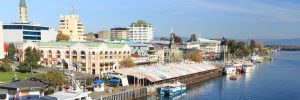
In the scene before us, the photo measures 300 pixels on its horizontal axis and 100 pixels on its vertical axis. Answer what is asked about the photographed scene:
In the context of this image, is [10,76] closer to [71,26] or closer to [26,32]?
[26,32]

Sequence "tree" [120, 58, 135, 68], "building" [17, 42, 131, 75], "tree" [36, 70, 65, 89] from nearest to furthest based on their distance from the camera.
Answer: "tree" [36, 70, 65, 89], "building" [17, 42, 131, 75], "tree" [120, 58, 135, 68]

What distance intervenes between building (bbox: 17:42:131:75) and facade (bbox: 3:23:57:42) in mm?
18949

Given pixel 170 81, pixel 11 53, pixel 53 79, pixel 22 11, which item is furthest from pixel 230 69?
pixel 22 11

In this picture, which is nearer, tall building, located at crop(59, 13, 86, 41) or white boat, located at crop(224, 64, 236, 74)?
white boat, located at crop(224, 64, 236, 74)

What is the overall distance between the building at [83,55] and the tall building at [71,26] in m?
48.4

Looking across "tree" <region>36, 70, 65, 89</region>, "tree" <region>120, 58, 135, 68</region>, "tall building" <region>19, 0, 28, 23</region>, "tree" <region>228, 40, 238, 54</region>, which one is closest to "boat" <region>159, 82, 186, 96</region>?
"tree" <region>120, 58, 135, 68</region>

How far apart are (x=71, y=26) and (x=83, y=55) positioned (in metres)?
60.7

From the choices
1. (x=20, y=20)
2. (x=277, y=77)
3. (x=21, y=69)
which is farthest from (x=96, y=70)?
(x=20, y=20)

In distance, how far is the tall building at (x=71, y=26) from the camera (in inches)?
5586

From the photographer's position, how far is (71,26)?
469 ft

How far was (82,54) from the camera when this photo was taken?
85.5 meters

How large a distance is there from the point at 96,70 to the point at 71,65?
7.10 meters

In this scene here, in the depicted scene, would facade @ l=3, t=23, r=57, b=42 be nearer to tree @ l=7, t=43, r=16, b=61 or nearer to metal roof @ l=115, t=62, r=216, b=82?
tree @ l=7, t=43, r=16, b=61

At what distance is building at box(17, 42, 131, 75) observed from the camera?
84.1 metres
